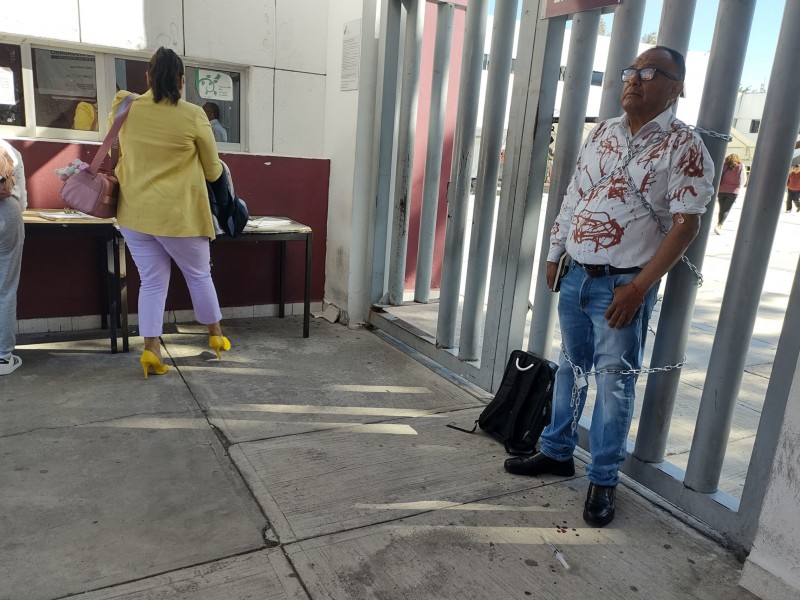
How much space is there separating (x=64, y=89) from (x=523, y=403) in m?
4.04

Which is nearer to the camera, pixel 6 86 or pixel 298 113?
pixel 6 86

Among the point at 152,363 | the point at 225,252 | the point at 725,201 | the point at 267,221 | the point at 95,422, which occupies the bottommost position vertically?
the point at 95,422

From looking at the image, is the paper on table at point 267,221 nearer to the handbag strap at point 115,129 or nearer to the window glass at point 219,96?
the window glass at point 219,96

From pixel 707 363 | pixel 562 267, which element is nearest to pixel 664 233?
pixel 562 267

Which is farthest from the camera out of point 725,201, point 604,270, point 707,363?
point 725,201

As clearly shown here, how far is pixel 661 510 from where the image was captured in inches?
113

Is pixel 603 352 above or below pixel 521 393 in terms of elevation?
above

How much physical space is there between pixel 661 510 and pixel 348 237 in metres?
3.37

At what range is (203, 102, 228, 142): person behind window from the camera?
16.8ft

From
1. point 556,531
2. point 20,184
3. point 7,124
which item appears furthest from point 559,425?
point 7,124

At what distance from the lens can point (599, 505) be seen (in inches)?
108

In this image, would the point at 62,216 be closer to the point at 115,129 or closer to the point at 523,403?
the point at 115,129

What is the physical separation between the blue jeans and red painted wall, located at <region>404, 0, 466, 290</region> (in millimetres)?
3554

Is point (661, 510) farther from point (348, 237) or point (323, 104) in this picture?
point (323, 104)
